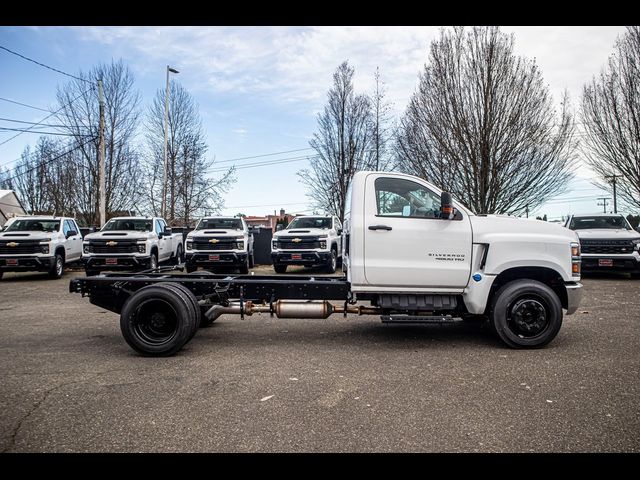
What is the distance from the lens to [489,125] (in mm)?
15062

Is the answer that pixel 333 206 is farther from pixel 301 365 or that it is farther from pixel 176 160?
pixel 301 365

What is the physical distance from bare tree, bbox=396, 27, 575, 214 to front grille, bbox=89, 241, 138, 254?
11.2m

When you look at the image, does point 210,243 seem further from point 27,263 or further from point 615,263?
point 615,263

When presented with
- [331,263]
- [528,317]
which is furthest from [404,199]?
[331,263]

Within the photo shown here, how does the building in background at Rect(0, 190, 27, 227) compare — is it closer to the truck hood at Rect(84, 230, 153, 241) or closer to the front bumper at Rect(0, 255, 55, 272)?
the front bumper at Rect(0, 255, 55, 272)

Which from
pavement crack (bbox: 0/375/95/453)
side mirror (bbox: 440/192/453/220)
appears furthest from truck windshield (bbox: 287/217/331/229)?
pavement crack (bbox: 0/375/95/453)

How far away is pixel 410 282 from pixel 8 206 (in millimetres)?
34106

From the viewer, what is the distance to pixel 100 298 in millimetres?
5551

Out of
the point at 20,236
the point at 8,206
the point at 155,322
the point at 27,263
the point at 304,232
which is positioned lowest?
the point at 155,322

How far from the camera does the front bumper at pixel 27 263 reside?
12.9 metres

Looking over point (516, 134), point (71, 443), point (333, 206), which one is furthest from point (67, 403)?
point (333, 206)

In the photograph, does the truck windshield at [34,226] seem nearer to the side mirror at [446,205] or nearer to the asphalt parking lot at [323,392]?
the asphalt parking lot at [323,392]

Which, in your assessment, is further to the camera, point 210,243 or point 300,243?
point 300,243

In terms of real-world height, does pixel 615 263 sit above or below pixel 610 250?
below
